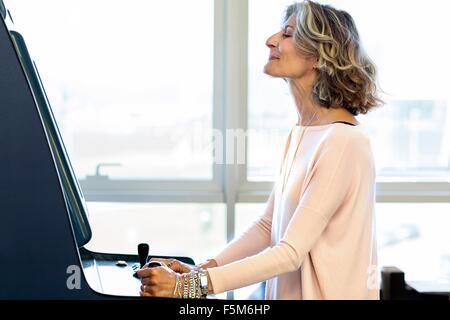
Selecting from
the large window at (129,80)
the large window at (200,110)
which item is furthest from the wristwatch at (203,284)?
the large window at (129,80)

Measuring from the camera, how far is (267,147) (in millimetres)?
2891

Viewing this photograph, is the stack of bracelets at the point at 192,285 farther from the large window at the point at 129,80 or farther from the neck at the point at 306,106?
the large window at the point at 129,80

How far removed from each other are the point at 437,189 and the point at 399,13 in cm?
78

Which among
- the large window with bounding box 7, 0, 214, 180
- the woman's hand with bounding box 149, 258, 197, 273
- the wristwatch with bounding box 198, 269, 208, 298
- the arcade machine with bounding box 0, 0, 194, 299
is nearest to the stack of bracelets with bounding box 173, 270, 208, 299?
the wristwatch with bounding box 198, 269, 208, 298

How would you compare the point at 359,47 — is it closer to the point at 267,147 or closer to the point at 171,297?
the point at 171,297

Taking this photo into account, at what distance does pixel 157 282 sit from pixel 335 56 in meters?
0.65

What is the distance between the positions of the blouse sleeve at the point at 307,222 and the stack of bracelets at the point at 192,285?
19mm

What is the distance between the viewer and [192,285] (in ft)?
4.10

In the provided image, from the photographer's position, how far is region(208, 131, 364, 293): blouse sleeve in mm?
1280

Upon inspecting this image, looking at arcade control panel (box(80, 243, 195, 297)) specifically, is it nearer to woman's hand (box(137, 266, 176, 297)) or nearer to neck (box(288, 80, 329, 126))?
woman's hand (box(137, 266, 176, 297))

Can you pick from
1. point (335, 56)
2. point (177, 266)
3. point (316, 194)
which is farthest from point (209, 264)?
point (335, 56)

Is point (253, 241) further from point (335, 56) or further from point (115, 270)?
point (335, 56)
